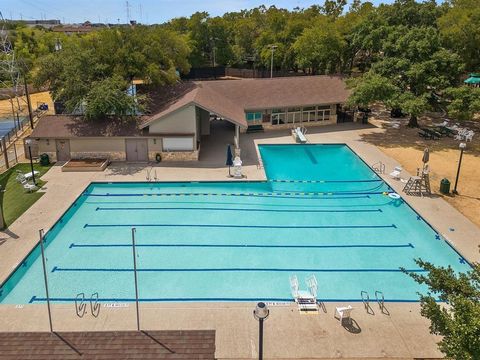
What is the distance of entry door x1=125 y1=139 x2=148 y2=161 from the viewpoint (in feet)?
90.4

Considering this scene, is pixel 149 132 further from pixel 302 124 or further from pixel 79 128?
pixel 302 124

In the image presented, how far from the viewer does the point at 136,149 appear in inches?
1091

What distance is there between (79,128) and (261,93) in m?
16.2

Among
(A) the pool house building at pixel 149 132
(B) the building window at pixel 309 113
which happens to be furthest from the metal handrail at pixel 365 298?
(B) the building window at pixel 309 113

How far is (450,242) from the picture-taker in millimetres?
17719

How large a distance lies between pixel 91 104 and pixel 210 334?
20952 millimetres

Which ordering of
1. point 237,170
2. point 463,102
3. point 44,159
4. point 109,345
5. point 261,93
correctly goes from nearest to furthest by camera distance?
1. point 109,345
2. point 237,170
3. point 44,159
4. point 463,102
5. point 261,93

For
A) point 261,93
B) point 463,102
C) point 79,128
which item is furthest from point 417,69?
point 79,128

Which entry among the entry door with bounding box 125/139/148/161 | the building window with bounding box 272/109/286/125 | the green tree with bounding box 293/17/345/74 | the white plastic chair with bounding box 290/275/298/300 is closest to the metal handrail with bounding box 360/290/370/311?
the white plastic chair with bounding box 290/275/298/300

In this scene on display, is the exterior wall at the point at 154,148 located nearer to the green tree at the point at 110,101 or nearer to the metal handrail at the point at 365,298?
the green tree at the point at 110,101

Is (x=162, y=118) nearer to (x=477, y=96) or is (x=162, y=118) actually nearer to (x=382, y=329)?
(x=382, y=329)

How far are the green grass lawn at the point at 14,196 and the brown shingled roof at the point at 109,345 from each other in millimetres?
10019

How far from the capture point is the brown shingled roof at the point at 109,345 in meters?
9.98

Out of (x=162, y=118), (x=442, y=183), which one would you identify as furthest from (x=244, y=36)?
(x=442, y=183)
